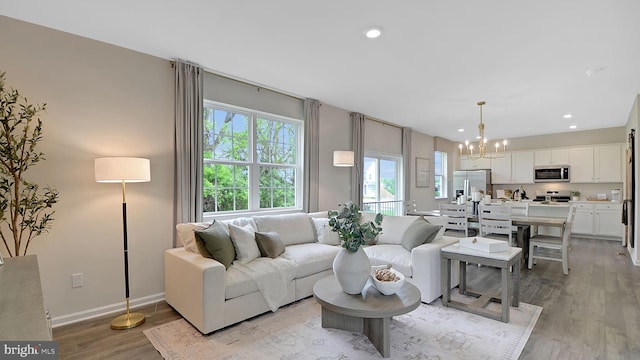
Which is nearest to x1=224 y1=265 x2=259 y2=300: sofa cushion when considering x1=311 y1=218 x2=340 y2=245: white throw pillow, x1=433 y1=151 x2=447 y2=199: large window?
x1=311 y1=218 x2=340 y2=245: white throw pillow

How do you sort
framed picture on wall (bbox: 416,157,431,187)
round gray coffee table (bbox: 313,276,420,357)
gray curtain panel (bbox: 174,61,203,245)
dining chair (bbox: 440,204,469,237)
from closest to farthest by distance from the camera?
1. round gray coffee table (bbox: 313,276,420,357)
2. gray curtain panel (bbox: 174,61,203,245)
3. dining chair (bbox: 440,204,469,237)
4. framed picture on wall (bbox: 416,157,431,187)

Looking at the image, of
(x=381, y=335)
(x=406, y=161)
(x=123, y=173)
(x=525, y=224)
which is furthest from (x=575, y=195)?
(x=123, y=173)

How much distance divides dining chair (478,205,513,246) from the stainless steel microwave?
14.6 feet

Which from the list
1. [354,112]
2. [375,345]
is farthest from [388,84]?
[375,345]

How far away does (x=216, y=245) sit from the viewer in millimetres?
2799

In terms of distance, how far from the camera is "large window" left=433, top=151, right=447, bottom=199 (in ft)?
28.2

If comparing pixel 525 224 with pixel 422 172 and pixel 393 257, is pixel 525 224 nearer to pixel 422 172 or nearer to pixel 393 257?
pixel 393 257

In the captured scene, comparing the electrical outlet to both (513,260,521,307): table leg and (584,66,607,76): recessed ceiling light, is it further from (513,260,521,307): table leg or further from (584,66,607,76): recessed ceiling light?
(584,66,607,76): recessed ceiling light

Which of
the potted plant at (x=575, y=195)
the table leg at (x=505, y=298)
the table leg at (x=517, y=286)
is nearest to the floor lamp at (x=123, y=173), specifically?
the table leg at (x=505, y=298)

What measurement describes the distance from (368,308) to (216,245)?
4.93 ft

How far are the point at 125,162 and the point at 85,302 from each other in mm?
1435

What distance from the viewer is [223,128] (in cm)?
401

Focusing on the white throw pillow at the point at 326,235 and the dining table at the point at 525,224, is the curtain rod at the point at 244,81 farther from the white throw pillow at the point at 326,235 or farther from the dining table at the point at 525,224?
the dining table at the point at 525,224

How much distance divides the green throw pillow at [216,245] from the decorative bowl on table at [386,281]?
136 cm
